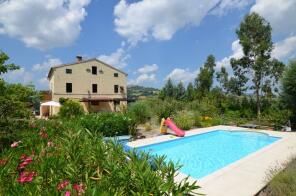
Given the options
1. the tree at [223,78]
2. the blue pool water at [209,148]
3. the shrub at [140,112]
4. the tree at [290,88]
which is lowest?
the blue pool water at [209,148]

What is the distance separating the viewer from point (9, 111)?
6.48 meters

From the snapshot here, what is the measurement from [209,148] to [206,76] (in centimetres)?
2311

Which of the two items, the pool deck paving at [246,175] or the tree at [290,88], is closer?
the pool deck paving at [246,175]

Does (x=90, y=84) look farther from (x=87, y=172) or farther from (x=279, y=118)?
(x=87, y=172)

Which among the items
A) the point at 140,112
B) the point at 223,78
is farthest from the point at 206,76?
the point at 140,112

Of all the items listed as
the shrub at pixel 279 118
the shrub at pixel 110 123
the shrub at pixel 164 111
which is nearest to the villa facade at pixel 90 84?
the shrub at pixel 164 111

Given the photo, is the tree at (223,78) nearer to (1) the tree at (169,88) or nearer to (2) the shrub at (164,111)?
(2) the shrub at (164,111)

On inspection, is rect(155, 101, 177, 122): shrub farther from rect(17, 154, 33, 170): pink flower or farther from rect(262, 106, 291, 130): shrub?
rect(17, 154, 33, 170): pink flower

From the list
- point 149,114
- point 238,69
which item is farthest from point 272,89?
point 149,114

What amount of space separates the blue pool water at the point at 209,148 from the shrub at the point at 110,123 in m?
2.38

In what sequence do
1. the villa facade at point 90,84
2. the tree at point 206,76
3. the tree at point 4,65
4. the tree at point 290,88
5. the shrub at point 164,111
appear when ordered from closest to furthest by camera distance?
the tree at point 4,65 → the tree at point 290,88 → the shrub at point 164,111 → the villa facade at point 90,84 → the tree at point 206,76

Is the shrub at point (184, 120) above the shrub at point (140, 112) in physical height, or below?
below

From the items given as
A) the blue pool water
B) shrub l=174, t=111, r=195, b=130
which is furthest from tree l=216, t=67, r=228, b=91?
the blue pool water

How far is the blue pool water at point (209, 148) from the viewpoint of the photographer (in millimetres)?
9750
